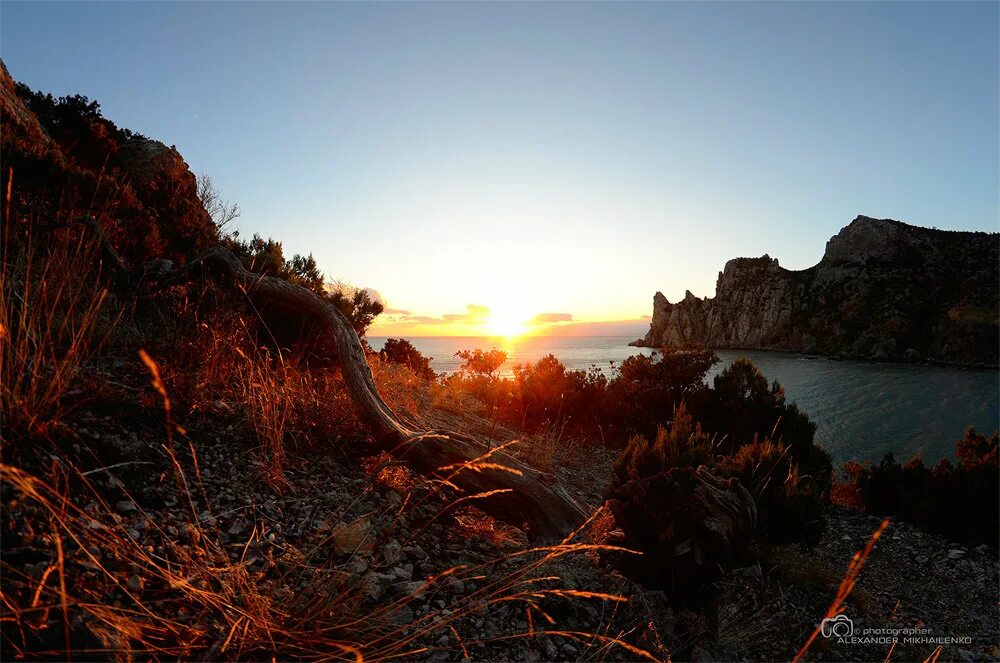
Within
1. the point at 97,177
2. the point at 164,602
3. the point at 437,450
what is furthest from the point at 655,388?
the point at 97,177

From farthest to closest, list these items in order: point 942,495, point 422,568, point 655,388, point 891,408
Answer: point 891,408, point 655,388, point 942,495, point 422,568

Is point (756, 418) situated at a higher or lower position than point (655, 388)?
lower

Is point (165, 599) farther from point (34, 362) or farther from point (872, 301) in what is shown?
point (872, 301)

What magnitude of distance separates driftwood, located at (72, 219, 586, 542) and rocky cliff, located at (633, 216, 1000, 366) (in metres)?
51.3

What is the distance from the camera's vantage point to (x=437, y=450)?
13.9 ft

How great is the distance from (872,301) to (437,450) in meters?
61.8

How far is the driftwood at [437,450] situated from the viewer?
4.02 m

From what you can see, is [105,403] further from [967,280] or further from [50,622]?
[967,280]

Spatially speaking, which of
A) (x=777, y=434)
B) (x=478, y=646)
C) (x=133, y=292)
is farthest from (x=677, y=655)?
(x=777, y=434)

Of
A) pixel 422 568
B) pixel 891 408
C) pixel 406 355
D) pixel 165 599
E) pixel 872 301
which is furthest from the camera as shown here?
pixel 872 301

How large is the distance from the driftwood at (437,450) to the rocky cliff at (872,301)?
51253 millimetres

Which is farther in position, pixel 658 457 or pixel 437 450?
pixel 658 457

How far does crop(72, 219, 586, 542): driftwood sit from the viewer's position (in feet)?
13.2

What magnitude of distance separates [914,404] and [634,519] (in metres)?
22.8
